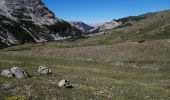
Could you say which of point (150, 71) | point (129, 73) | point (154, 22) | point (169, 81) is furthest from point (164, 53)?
point (154, 22)

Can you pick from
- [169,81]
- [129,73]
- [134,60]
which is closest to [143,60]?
[134,60]

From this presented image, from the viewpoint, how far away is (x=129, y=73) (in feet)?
180

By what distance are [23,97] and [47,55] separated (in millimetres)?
50788

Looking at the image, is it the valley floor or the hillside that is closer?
the valley floor

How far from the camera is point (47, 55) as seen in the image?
272 feet

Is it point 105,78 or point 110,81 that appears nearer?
point 110,81

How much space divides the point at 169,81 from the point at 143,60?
1893 centimetres

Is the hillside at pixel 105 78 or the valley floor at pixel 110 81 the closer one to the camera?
the valley floor at pixel 110 81

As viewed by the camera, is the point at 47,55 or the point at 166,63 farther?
the point at 47,55

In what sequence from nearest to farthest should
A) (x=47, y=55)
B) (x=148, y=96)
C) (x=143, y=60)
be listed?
(x=148, y=96) → (x=143, y=60) → (x=47, y=55)

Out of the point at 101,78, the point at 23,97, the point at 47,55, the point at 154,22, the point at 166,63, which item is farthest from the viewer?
the point at 154,22

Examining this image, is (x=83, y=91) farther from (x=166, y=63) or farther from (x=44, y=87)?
(x=166, y=63)

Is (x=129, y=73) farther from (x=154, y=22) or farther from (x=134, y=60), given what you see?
(x=154, y=22)

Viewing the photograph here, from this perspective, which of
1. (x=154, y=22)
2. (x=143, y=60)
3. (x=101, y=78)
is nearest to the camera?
(x=101, y=78)
